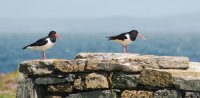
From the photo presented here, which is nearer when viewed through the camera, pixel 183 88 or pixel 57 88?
pixel 183 88

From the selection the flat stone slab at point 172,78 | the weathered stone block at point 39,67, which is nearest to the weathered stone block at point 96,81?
the flat stone slab at point 172,78

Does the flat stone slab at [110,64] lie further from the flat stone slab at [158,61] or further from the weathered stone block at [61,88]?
the weathered stone block at [61,88]

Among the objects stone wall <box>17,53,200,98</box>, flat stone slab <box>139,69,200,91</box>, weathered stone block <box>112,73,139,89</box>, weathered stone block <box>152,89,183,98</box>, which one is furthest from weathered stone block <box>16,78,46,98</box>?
weathered stone block <box>152,89,183,98</box>

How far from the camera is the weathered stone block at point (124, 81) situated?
1645 centimetres

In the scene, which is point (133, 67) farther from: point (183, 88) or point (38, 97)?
point (38, 97)

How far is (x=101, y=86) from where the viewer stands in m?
16.8

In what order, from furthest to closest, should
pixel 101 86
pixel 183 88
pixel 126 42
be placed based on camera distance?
pixel 126 42
pixel 101 86
pixel 183 88

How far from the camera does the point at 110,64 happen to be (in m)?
16.7

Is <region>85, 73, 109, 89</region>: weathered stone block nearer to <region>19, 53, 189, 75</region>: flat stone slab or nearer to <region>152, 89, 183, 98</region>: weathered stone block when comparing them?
<region>19, 53, 189, 75</region>: flat stone slab

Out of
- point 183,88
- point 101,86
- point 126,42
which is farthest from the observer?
point 126,42

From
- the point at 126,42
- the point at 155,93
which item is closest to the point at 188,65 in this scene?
the point at 155,93

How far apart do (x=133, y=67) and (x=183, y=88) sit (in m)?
1.41

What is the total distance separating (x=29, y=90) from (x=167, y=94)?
3.76 m

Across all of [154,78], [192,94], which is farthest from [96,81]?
[192,94]
